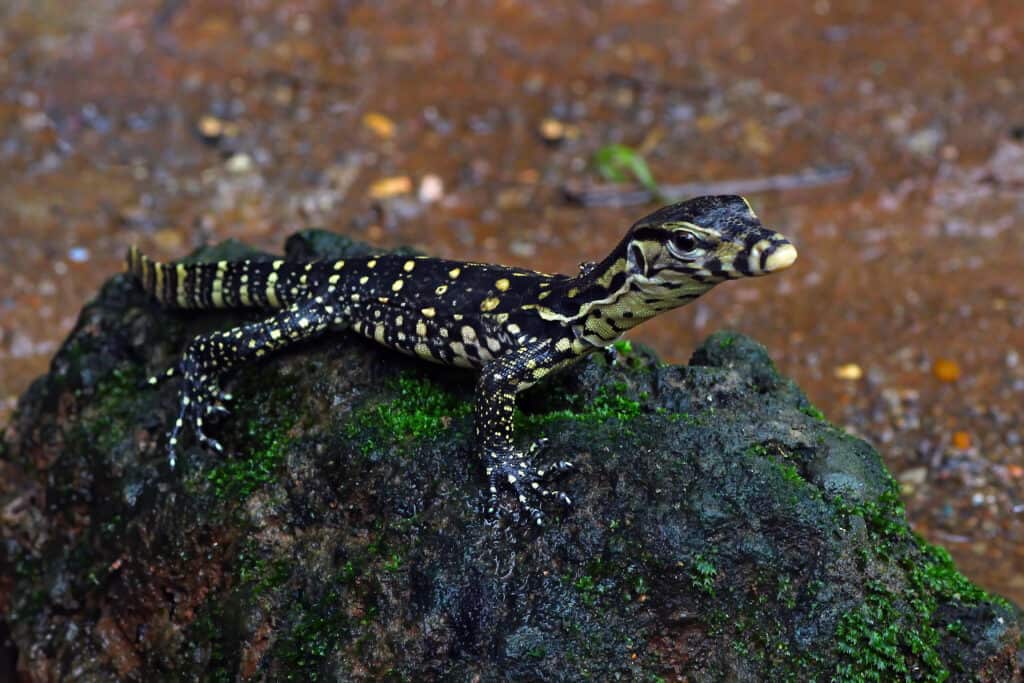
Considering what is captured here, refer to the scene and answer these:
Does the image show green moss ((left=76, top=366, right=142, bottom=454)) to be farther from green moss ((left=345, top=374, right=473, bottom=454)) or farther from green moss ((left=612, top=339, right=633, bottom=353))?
green moss ((left=612, top=339, right=633, bottom=353))

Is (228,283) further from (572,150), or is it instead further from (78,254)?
(572,150)

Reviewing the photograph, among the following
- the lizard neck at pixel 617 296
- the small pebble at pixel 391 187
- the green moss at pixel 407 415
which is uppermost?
the lizard neck at pixel 617 296

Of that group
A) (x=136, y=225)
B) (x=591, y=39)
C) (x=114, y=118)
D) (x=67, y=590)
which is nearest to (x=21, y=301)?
(x=136, y=225)

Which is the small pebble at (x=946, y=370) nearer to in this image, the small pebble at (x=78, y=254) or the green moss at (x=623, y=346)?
the green moss at (x=623, y=346)

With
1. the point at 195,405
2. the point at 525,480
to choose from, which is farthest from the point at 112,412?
the point at 525,480

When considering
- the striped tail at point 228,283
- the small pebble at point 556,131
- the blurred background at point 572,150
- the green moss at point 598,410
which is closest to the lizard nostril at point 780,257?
the green moss at point 598,410

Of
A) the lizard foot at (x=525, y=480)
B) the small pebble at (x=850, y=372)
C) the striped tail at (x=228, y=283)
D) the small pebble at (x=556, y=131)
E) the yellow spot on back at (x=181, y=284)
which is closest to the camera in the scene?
the lizard foot at (x=525, y=480)

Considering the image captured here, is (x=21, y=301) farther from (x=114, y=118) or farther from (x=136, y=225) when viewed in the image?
(x=114, y=118)

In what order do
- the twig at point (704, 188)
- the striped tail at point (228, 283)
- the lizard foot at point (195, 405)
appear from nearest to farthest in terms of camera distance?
the lizard foot at point (195, 405), the striped tail at point (228, 283), the twig at point (704, 188)
